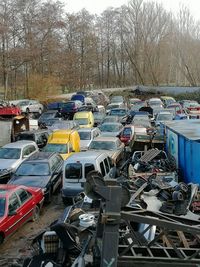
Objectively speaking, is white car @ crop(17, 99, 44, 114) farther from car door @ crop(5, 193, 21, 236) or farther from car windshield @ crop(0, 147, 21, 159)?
car door @ crop(5, 193, 21, 236)

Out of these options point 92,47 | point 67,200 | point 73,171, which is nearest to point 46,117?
point 73,171

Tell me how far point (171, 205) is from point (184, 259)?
2.42 metres

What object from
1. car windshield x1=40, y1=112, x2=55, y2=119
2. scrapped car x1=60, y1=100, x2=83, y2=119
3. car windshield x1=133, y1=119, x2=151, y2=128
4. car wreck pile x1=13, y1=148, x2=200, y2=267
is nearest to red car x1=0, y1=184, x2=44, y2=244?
car wreck pile x1=13, y1=148, x2=200, y2=267

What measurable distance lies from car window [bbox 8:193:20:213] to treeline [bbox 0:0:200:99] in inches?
1366

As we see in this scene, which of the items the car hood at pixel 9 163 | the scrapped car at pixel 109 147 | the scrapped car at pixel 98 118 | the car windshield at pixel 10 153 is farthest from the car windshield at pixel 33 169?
the scrapped car at pixel 98 118

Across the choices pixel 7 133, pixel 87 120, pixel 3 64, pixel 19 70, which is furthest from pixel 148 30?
pixel 7 133

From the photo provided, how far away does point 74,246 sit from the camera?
20.6 feet

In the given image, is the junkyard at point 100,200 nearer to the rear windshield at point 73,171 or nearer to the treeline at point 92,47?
the rear windshield at point 73,171

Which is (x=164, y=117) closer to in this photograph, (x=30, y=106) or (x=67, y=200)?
(x=30, y=106)

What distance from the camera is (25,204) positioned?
1126 cm

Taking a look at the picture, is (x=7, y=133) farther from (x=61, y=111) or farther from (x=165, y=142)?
(x=61, y=111)

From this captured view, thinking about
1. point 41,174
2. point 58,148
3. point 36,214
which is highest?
point 58,148

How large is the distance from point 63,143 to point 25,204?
Answer: 7407mm

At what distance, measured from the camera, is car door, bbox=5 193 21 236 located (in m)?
10.2
